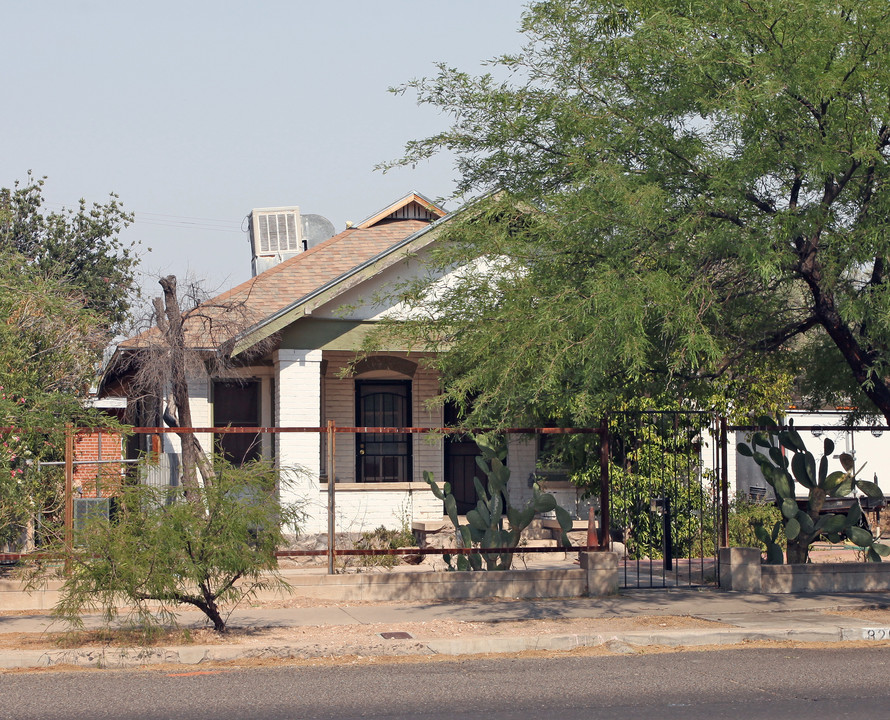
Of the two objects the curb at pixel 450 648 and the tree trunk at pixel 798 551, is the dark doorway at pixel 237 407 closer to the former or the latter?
the tree trunk at pixel 798 551

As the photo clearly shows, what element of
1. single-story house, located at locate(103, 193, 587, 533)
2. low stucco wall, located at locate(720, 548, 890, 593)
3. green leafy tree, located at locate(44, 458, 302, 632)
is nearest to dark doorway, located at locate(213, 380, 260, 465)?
single-story house, located at locate(103, 193, 587, 533)

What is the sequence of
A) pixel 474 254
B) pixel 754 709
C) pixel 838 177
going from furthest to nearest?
pixel 474 254 → pixel 838 177 → pixel 754 709

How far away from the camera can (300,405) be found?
1705 cm

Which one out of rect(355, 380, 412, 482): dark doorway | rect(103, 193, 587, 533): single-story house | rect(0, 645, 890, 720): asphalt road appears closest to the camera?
rect(0, 645, 890, 720): asphalt road

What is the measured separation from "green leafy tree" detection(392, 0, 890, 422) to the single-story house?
359 centimetres

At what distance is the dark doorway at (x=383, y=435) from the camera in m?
19.6

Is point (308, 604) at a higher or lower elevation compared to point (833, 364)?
lower

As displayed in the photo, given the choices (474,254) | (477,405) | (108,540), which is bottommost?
(108,540)

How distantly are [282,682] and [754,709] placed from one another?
A: 145 inches

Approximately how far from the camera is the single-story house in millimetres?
16953

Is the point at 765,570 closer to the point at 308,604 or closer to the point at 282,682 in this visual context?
the point at 308,604

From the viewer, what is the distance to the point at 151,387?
17359mm

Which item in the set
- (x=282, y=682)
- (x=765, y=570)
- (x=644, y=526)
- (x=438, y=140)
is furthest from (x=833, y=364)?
(x=282, y=682)

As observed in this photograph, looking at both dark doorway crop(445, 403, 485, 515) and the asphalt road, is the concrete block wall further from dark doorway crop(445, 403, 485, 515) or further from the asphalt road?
the asphalt road
